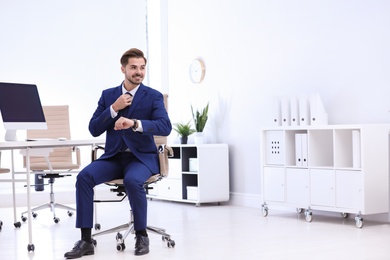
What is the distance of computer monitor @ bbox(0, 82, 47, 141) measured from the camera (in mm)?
4957

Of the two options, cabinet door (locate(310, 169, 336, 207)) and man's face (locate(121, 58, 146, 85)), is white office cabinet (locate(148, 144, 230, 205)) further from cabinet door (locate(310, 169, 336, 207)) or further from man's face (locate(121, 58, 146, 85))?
man's face (locate(121, 58, 146, 85))

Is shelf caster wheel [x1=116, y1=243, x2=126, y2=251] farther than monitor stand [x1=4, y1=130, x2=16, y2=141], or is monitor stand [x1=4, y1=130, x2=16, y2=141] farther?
monitor stand [x1=4, y1=130, x2=16, y2=141]

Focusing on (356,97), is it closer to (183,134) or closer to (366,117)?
(366,117)

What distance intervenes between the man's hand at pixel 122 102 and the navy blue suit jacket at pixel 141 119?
7 cm

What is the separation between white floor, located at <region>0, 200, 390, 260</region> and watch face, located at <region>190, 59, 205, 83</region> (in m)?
1.82

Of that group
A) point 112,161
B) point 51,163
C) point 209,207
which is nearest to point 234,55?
point 209,207

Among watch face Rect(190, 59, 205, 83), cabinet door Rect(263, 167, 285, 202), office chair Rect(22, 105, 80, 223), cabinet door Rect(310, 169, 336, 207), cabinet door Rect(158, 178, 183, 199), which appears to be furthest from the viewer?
watch face Rect(190, 59, 205, 83)

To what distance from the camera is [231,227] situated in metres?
5.62

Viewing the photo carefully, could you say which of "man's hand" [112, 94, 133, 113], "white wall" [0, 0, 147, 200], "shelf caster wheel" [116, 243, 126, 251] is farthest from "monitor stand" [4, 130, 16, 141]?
"white wall" [0, 0, 147, 200]

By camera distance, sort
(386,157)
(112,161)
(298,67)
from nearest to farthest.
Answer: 1. (112,161)
2. (386,157)
3. (298,67)

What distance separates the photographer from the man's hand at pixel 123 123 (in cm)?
432

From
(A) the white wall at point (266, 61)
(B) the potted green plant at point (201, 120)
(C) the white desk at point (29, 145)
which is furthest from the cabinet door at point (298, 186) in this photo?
(C) the white desk at point (29, 145)

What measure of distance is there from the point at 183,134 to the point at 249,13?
5.22 ft

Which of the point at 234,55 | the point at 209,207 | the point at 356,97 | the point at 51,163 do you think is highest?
the point at 234,55
